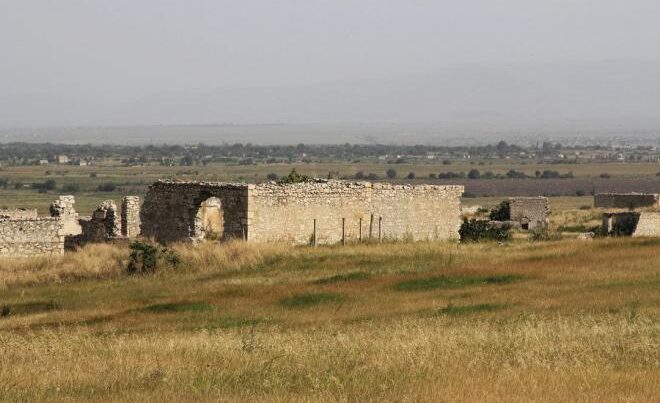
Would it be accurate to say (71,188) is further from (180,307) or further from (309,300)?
(309,300)

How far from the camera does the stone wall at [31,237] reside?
31.5 m

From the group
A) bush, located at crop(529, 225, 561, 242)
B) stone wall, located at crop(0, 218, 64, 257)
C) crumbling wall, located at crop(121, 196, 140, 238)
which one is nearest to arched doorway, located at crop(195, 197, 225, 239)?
crumbling wall, located at crop(121, 196, 140, 238)

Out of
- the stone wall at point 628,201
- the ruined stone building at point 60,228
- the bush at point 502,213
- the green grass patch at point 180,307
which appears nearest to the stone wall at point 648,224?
the bush at point 502,213

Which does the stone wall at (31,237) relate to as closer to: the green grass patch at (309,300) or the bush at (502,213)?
the green grass patch at (309,300)

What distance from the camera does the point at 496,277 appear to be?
22984 mm

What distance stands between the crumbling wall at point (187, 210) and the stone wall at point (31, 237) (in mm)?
2347

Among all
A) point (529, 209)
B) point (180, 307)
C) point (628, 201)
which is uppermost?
point (180, 307)

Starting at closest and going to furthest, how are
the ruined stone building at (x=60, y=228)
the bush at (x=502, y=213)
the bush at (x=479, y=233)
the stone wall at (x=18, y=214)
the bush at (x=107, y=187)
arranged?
the ruined stone building at (x=60, y=228), the stone wall at (x=18, y=214), the bush at (x=479, y=233), the bush at (x=502, y=213), the bush at (x=107, y=187)

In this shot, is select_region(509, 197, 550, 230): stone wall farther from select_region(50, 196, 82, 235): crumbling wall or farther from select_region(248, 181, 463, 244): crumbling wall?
select_region(50, 196, 82, 235): crumbling wall

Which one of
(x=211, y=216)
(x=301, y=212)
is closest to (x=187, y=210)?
(x=211, y=216)

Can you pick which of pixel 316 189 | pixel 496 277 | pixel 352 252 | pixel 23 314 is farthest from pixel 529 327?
pixel 316 189

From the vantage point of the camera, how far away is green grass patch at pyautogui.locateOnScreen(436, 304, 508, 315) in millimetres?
18766

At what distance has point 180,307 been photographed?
68.9 feet

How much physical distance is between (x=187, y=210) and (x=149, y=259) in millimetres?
4905
